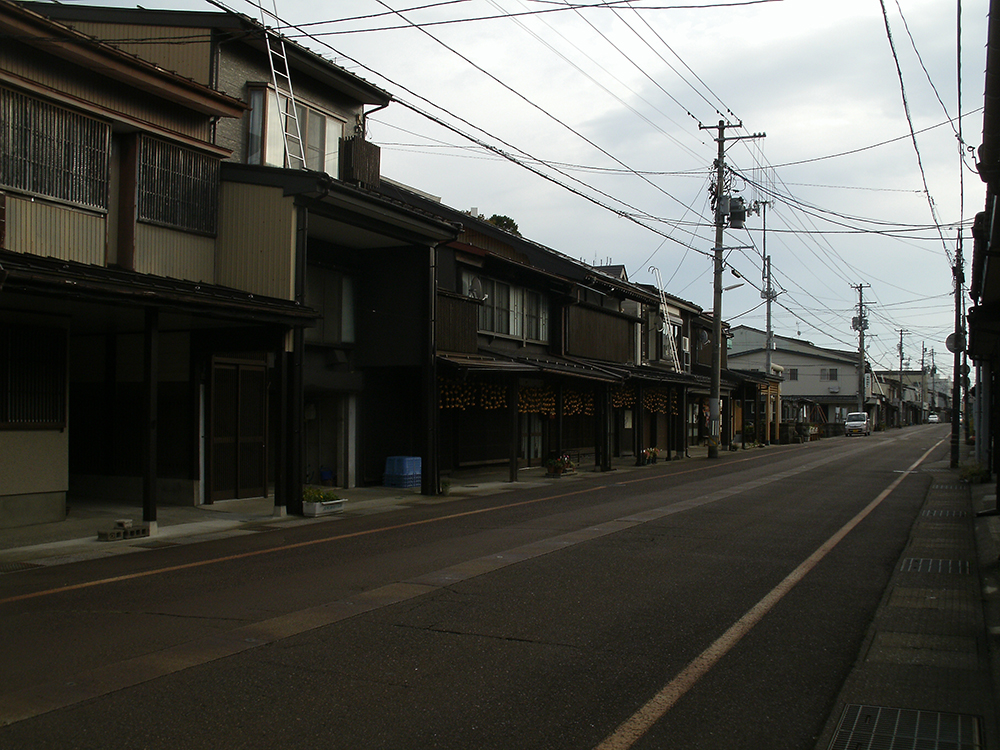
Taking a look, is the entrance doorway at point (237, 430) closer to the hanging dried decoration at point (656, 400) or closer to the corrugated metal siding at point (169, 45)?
the corrugated metal siding at point (169, 45)

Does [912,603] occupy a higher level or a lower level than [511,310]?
lower

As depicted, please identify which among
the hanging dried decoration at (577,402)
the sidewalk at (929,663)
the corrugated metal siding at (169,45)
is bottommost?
the sidewalk at (929,663)

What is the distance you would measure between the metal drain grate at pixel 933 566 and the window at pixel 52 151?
13083 millimetres

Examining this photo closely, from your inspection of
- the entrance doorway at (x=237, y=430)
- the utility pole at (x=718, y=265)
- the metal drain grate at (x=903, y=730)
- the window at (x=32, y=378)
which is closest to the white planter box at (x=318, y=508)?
the entrance doorway at (x=237, y=430)

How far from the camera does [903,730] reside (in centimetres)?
498

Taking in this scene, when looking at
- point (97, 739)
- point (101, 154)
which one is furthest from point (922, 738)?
point (101, 154)

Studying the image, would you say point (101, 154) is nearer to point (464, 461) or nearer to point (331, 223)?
point (331, 223)

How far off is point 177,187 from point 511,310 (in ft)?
44.3

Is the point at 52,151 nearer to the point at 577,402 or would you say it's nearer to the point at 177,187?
the point at 177,187

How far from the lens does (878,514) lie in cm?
1566

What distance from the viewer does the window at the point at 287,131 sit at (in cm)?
1842

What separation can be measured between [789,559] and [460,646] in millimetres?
5488

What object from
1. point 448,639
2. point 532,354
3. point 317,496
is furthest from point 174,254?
point 532,354

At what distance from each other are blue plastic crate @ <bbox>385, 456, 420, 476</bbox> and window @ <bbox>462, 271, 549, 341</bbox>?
5791 mm
